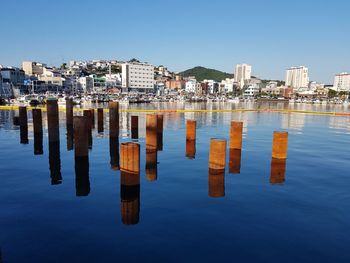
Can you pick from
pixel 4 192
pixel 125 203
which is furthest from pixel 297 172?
Answer: pixel 4 192

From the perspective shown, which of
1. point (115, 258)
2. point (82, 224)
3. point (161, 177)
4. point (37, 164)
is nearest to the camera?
point (115, 258)

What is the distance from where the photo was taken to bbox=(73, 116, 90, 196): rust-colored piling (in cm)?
1327

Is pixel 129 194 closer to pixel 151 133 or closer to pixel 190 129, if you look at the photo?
pixel 151 133

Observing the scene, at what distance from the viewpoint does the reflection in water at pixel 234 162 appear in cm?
1628

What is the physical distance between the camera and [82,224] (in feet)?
30.9

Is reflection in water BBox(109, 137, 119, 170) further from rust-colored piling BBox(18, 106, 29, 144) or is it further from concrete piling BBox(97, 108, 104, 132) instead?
rust-colored piling BBox(18, 106, 29, 144)

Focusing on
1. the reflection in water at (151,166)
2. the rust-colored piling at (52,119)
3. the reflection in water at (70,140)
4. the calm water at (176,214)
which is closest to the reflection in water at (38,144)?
the rust-colored piling at (52,119)

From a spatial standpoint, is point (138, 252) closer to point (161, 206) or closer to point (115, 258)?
point (115, 258)

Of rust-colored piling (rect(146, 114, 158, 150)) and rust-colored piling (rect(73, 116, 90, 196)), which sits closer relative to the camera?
rust-colored piling (rect(73, 116, 90, 196))

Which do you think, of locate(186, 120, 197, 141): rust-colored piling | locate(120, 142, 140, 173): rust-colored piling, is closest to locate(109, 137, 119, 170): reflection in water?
locate(186, 120, 197, 141): rust-colored piling

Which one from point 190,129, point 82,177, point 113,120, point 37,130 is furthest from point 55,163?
point 190,129

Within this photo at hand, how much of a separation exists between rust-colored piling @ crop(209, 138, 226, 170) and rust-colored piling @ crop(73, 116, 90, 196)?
5.89 metres

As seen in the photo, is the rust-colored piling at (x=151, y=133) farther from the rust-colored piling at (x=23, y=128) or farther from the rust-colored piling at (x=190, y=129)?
the rust-colored piling at (x=23, y=128)

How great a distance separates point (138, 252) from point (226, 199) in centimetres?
512
